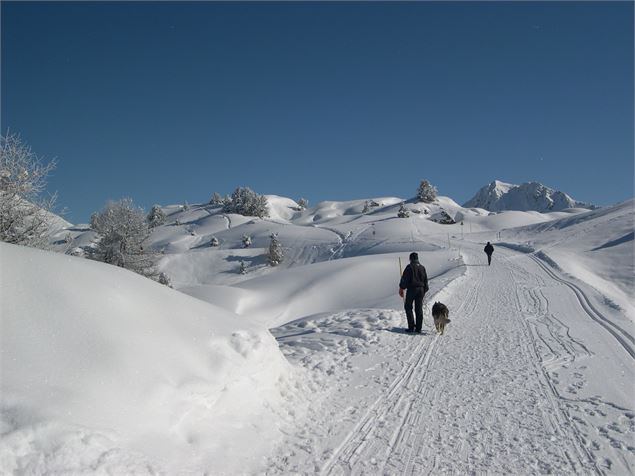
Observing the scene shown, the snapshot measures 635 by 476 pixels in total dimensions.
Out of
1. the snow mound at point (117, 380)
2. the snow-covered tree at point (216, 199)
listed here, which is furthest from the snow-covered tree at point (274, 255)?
the snow-covered tree at point (216, 199)

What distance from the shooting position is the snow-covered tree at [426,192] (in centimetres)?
9669

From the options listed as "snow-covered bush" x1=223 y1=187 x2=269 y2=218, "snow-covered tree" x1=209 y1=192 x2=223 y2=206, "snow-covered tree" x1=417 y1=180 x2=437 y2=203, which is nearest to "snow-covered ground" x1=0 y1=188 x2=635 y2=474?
"snow-covered tree" x1=417 y1=180 x2=437 y2=203

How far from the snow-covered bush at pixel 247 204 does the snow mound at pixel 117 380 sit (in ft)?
326

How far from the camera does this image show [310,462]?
3.86 metres

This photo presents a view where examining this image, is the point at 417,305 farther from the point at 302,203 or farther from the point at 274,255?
the point at 302,203

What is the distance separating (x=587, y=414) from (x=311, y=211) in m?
133

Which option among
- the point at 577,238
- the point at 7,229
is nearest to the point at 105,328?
the point at 7,229

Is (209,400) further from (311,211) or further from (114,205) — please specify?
(311,211)

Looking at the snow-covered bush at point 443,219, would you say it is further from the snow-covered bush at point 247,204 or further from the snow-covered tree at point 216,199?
the snow-covered tree at point 216,199

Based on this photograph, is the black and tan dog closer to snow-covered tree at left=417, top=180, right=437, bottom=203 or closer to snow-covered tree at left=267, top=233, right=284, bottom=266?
snow-covered tree at left=267, top=233, right=284, bottom=266

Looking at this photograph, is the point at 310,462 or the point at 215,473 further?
the point at 310,462

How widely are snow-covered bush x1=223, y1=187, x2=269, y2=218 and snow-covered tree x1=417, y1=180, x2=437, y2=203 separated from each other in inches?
1570

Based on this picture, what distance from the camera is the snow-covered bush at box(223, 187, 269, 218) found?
10369 centimetres

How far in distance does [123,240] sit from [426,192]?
8143cm
